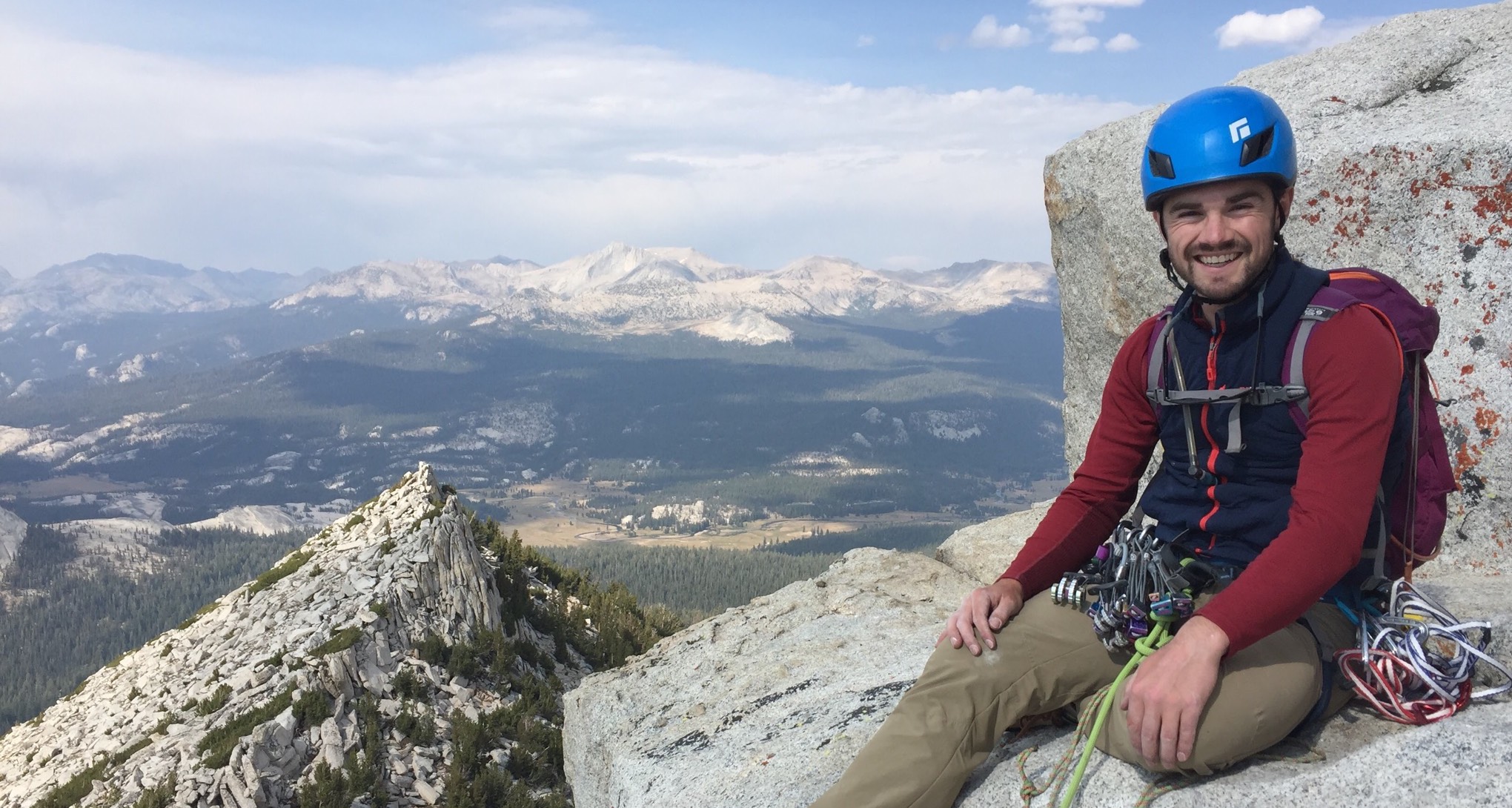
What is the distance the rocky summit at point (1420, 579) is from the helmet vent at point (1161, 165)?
11.1 ft

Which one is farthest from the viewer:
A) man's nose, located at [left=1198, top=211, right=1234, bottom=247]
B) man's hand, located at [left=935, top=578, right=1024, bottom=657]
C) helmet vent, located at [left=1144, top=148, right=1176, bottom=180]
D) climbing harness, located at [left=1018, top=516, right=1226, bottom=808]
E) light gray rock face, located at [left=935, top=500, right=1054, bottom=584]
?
light gray rock face, located at [left=935, top=500, right=1054, bottom=584]

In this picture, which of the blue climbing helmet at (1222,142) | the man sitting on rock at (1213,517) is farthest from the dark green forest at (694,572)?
the blue climbing helmet at (1222,142)

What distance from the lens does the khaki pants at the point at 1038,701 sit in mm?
4660

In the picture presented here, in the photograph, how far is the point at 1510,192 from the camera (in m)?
9.76

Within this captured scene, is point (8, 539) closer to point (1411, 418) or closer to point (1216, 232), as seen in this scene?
point (1216, 232)

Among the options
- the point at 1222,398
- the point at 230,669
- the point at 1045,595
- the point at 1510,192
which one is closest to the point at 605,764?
the point at 1045,595

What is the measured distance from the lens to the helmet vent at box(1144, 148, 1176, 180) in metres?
5.29

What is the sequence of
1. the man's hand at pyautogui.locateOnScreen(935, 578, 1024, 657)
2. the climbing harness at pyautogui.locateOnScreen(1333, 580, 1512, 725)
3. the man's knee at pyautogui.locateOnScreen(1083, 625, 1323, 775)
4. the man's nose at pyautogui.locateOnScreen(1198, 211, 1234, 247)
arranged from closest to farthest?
1. the man's knee at pyautogui.locateOnScreen(1083, 625, 1323, 775)
2. the climbing harness at pyautogui.locateOnScreen(1333, 580, 1512, 725)
3. the man's nose at pyautogui.locateOnScreen(1198, 211, 1234, 247)
4. the man's hand at pyautogui.locateOnScreen(935, 578, 1024, 657)

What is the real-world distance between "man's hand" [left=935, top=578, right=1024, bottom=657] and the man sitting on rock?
15mm

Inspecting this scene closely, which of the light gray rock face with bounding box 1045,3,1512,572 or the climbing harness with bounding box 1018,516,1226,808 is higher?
the light gray rock face with bounding box 1045,3,1512,572

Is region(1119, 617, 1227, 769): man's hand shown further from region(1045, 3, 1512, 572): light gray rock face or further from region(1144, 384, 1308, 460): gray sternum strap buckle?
region(1045, 3, 1512, 572): light gray rock face

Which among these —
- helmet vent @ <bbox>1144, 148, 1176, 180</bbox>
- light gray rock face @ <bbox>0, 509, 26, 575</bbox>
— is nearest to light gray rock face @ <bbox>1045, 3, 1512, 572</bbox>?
helmet vent @ <bbox>1144, 148, 1176, 180</bbox>

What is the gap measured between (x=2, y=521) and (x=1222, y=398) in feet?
840

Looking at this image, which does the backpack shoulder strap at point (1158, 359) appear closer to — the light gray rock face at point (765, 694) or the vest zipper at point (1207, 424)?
the vest zipper at point (1207, 424)
